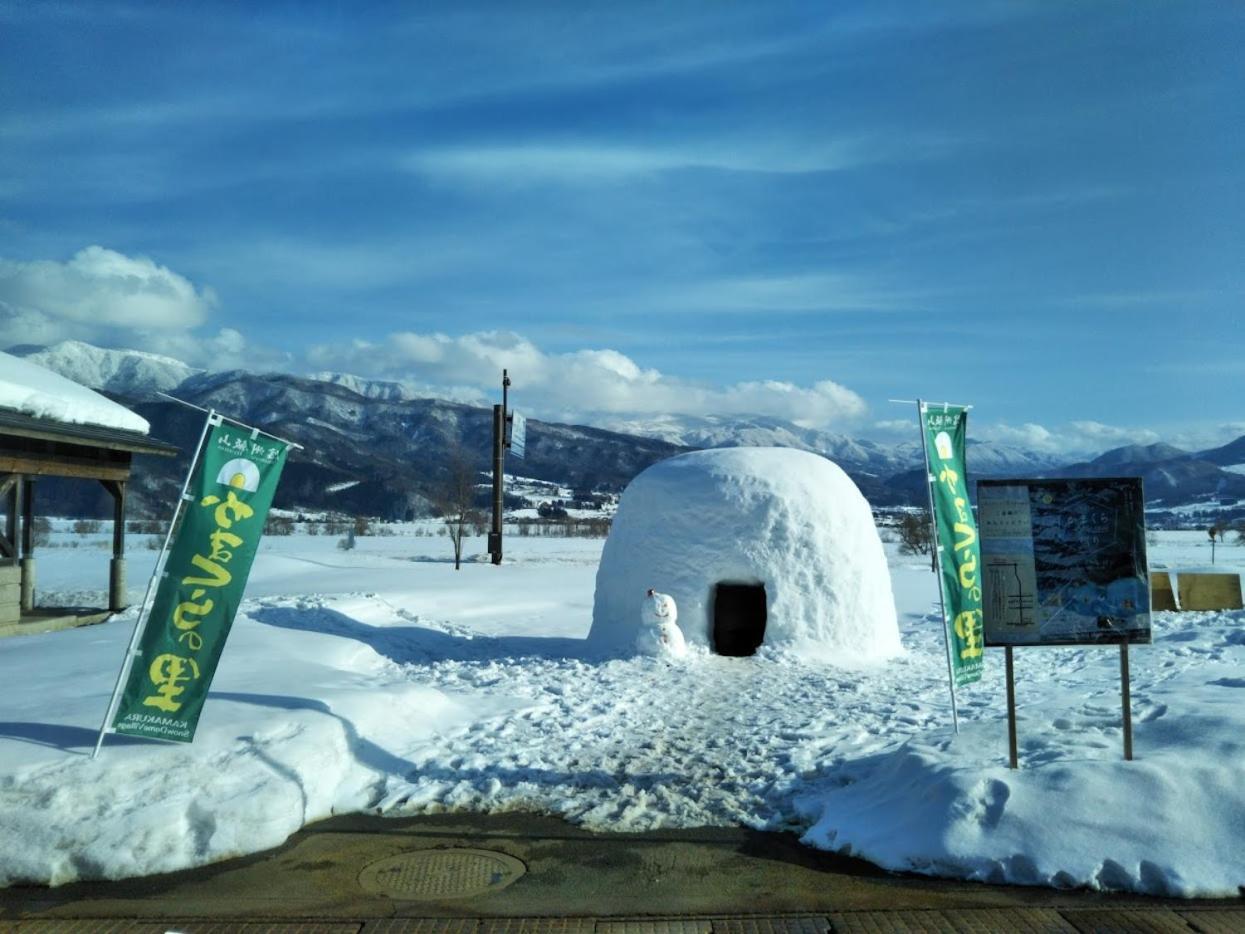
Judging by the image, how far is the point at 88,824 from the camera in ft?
17.1

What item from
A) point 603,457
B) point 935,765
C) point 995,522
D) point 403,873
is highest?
point 603,457

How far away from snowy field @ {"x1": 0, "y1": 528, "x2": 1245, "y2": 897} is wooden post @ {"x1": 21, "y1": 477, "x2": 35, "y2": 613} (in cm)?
297

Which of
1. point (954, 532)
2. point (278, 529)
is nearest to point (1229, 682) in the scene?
point (954, 532)

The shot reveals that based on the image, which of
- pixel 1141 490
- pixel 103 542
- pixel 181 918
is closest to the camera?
pixel 181 918

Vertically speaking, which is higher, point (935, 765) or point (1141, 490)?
point (1141, 490)

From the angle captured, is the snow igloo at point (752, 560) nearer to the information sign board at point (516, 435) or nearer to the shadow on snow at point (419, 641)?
the shadow on snow at point (419, 641)

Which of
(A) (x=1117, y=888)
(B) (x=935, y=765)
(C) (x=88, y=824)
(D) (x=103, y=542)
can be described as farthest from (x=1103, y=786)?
(D) (x=103, y=542)

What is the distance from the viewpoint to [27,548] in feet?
48.9

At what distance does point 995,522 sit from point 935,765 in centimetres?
168

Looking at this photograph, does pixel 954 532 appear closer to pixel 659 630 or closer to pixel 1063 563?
pixel 1063 563

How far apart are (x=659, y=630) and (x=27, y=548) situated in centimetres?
1100

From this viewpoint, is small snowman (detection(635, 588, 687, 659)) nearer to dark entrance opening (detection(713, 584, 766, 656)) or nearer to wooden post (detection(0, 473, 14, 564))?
dark entrance opening (detection(713, 584, 766, 656))

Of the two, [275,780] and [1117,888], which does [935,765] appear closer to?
[1117,888]

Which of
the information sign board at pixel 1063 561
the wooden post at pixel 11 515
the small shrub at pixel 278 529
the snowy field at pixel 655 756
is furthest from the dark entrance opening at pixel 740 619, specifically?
the small shrub at pixel 278 529
